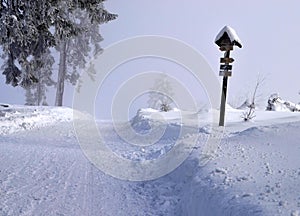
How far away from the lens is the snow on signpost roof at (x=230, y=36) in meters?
12.5

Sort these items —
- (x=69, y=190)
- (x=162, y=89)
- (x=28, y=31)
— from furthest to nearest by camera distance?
(x=162, y=89) → (x=28, y=31) → (x=69, y=190)

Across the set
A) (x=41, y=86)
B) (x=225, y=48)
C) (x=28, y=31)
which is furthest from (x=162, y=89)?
(x=225, y=48)

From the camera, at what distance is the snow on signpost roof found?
12.5m

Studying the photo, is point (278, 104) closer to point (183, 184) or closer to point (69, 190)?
point (183, 184)

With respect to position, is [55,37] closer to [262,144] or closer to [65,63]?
[262,144]

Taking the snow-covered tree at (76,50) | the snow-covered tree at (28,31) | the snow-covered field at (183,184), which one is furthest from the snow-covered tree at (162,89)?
the snow-covered field at (183,184)

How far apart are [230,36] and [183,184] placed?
737 cm

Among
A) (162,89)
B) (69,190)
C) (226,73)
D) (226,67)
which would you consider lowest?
(69,190)

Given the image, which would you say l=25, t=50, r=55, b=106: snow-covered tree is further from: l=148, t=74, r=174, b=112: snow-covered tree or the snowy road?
the snowy road

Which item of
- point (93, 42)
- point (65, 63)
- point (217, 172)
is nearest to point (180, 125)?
point (217, 172)

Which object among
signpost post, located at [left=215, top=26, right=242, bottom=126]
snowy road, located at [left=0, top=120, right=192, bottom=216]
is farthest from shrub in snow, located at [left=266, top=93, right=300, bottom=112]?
snowy road, located at [left=0, top=120, right=192, bottom=216]

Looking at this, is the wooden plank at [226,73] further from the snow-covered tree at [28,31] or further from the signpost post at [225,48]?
the snow-covered tree at [28,31]

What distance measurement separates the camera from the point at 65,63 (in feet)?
117

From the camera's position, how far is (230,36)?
12.5 meters
